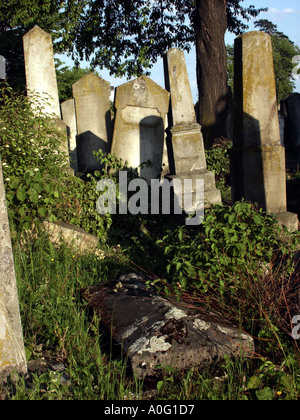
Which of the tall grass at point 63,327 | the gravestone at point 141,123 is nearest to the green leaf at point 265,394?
the tall grass at point 63,327

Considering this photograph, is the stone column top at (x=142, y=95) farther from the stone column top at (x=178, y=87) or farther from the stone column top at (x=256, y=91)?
the stone column top at (x=256, y=91)

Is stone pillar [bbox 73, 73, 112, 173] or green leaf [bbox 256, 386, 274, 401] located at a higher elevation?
stone pillar [bbox 73, 73, 112, 173]

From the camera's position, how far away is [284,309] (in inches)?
128

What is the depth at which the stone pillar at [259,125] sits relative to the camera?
543 cm

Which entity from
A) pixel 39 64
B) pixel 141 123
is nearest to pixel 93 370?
pixel 141 123

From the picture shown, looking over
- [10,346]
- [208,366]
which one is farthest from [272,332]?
[10,346]

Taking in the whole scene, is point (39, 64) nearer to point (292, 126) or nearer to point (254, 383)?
point (254, 383)

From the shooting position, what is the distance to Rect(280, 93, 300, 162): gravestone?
12.7 m

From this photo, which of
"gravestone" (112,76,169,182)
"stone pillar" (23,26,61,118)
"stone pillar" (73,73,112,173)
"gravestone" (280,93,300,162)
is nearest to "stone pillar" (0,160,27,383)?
"gravestone" (112,76,169,182)

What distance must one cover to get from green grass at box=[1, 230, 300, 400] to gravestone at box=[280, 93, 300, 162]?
1066 cm

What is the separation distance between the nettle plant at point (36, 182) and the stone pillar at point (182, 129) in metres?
1.74

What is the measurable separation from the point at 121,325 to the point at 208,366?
2.21 feet

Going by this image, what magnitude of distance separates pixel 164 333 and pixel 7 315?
3.24ft

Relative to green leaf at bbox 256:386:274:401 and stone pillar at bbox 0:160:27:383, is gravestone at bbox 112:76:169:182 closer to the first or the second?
stone pillar at bbox 0:160:27:383
